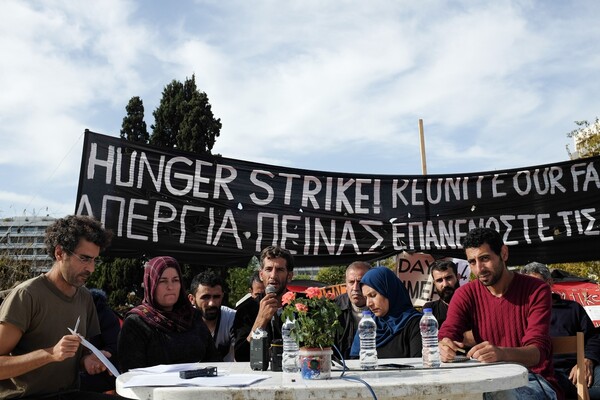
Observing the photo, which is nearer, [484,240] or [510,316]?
[510,316]

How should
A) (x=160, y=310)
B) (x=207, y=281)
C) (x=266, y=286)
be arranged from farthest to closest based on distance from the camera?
(x=207, y=281)
(x=266, y=286)
(x=160, y=310)

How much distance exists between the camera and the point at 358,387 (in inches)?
92.0

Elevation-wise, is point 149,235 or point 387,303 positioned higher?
point 149,235

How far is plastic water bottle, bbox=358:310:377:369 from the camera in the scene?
9.89 ft

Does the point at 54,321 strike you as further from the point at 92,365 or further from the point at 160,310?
the point at 160,310

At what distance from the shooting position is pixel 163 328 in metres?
3.88

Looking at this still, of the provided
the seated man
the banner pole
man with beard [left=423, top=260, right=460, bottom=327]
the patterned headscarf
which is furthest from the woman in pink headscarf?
the banner pole

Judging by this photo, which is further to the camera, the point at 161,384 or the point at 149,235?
the point at 149,235

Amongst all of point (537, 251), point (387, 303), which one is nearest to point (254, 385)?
point (387, 303)

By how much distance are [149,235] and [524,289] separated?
4076mm

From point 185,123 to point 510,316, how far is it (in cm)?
2233

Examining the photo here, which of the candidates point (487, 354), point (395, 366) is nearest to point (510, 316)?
point (487, 354)

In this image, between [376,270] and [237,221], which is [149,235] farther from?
[376,270]

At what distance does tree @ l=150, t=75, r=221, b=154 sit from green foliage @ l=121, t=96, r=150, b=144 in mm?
502
